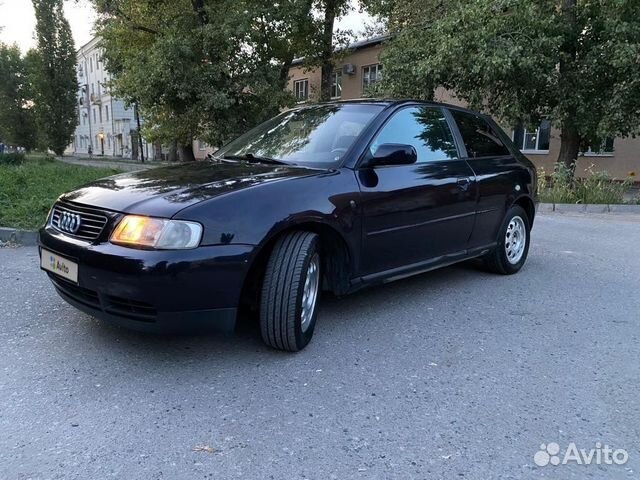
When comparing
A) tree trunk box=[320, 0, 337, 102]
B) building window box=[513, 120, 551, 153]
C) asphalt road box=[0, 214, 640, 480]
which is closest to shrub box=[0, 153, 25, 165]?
tree trunk box=[320, 0, 337, 102]

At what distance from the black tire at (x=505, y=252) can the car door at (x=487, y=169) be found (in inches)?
5.1

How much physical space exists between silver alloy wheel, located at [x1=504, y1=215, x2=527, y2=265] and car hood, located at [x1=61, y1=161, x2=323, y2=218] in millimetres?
2703

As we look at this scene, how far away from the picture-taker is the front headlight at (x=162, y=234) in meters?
2.68

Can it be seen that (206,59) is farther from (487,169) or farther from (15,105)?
(15,105)

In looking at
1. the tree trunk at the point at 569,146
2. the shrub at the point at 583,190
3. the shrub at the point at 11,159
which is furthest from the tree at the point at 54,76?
the shrub at the point at 583,190

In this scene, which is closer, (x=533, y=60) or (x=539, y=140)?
(x=533, y=60)

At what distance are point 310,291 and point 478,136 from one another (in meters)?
2.60

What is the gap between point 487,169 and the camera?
15.5 ft

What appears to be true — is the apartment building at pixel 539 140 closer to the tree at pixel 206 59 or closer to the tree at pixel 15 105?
the tree at pixel 206 59

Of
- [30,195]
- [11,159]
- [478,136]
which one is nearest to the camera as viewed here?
[478,136]

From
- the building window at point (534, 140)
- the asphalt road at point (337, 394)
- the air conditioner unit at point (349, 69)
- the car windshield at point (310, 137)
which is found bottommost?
the asphalt road at point (337, 394)

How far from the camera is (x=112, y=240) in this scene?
278cm

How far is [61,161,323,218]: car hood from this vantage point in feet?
9.28

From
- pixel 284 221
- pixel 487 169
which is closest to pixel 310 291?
pixel 284 221
